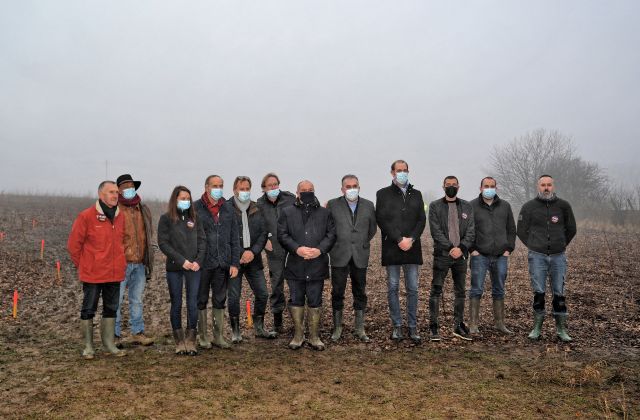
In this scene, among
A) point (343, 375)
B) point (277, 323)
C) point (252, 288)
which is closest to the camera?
point (343, 375)

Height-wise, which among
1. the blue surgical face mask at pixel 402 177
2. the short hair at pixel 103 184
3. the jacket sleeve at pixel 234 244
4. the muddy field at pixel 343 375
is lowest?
the muddy field at pixel 343 375

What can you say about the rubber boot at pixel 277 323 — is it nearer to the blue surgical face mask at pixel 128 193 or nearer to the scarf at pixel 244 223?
the scarf at pixel 244 223

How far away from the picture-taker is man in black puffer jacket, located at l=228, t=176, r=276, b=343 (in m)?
7.30

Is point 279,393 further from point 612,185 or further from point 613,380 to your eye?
point 612,185

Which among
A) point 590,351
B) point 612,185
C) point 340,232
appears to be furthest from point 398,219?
point 612,185

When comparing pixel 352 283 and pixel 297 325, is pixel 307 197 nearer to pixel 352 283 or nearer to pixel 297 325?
pixel 352 283

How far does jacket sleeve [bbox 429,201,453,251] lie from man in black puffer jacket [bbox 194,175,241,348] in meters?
3.34

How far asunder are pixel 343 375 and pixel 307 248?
2.03 m

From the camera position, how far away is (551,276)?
24.7ft

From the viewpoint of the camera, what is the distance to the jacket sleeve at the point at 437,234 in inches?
292

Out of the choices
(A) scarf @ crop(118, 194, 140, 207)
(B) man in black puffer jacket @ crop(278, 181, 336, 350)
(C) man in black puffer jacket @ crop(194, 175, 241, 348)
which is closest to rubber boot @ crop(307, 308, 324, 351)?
(B) man in black puffer jacket @ crop(278, 181, 336, 350)

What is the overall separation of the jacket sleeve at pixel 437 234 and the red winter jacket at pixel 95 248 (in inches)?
200

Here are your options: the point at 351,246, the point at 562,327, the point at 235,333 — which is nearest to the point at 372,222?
the point at 351,246

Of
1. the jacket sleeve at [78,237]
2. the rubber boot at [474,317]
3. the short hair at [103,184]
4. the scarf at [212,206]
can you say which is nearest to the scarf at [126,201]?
the short hair at [103,184]
